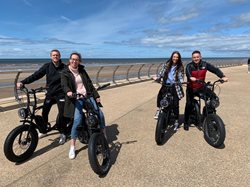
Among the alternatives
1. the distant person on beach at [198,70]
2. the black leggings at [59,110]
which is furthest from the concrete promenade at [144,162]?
the distant person on beach at [198,70]

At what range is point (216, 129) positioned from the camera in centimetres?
494

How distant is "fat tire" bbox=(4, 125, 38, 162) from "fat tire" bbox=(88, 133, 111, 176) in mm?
1117

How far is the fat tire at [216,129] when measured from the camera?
4.72 m

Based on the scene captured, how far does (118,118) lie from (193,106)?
1.95 m

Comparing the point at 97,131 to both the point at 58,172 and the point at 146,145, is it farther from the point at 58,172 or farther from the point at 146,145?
the point at 146,145

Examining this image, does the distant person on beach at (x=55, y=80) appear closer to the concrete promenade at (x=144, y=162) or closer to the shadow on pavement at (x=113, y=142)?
the concrete promenade at (x=144, y=162)

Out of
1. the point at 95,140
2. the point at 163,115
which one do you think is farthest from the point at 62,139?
the point at 163,115

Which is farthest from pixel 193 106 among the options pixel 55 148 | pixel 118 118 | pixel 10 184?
pixel 10 184

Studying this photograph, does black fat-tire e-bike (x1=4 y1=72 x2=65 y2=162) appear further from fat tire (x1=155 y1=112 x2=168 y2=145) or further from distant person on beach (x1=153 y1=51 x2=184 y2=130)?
distant person on beach (x1=153 y1=51 x2=184 y2=130)

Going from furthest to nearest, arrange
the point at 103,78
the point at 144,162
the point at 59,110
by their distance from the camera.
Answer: the point at 103,78 < the point at 59,110 < the point at 144,162

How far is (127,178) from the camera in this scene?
146 inches

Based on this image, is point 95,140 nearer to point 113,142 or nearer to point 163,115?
point 113,142

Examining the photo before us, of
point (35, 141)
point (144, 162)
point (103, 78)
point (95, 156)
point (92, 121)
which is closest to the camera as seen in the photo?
point (95, 156)

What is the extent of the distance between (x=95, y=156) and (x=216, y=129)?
7.57 ft
